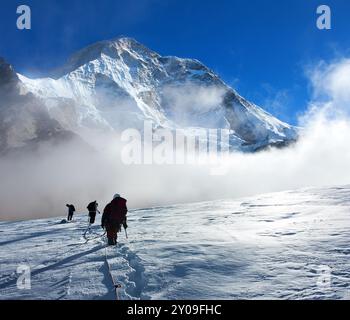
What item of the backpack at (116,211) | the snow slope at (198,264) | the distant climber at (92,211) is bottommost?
the snow slope at (198,264)

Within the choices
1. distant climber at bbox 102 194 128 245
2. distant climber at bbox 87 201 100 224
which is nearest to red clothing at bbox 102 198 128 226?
distant climber at bbox 102 194 128 245

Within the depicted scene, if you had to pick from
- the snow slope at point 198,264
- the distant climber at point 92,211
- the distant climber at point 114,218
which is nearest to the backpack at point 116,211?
the distant climber at point 114,218

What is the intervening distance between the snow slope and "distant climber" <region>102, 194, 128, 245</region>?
0.53 m

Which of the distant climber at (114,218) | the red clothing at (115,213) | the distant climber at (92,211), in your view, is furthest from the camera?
the distant climber at (92,211)

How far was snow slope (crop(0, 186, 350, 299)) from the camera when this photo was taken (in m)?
8.33

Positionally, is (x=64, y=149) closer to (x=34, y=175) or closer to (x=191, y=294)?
(x=34, y=175)

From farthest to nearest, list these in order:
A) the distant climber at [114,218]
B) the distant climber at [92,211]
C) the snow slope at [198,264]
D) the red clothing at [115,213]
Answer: the distant climber at [92,211]
the red clothing at [115,213]
the distant climber at [114,218]
the snow slope at [198,264]

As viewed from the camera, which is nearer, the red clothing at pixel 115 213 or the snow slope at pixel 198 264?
the snow slope at pixel 198 264

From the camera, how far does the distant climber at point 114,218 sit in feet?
49.2

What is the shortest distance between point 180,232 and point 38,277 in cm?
767

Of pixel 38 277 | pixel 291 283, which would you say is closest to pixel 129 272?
pixel 38 277

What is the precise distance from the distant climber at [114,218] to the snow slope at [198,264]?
0.53 metres

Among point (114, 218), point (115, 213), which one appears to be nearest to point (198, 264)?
point (114, 218)

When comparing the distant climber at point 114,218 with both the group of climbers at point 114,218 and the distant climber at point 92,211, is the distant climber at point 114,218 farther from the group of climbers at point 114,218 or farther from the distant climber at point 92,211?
the distant climber at point 92,211
